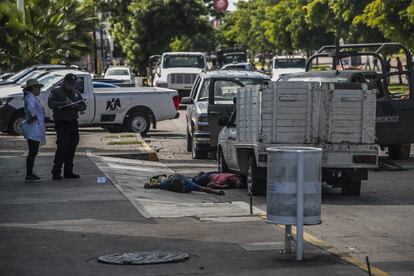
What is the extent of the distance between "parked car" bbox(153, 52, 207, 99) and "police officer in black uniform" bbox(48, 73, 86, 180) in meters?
26.7

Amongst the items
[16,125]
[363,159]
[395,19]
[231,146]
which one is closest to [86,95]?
[16,125]

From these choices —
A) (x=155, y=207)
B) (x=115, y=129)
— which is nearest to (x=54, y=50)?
(x=115, y=129)

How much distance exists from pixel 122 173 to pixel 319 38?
51402mm

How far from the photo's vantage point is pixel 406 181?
1739 centimetres

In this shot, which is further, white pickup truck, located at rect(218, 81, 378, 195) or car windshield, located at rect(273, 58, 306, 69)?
car windshield, located at rect(273, 58, 306, 69)

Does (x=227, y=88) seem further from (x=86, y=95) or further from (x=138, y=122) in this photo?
(x=138, y=122)

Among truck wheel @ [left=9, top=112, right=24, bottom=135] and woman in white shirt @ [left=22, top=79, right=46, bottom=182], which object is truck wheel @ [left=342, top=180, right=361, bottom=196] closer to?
woman in white shirt @ [left=22, top=79, right=46, bottom=182]

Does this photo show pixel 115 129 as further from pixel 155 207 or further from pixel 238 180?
pixel 155 207

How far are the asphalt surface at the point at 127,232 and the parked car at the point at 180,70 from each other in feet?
87.0

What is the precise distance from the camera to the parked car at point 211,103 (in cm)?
2034

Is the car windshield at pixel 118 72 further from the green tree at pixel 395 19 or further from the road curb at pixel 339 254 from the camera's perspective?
the road curb at pixel 339 254

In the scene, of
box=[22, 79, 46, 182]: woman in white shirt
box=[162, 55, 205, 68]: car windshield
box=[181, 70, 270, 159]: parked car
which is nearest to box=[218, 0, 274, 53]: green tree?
box=[162, 55, 205, 68]: car windshield

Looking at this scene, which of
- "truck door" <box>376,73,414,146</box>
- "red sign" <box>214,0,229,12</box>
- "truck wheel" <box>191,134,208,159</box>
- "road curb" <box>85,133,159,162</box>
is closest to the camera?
"truck door" <box>376,73,414,146</box>

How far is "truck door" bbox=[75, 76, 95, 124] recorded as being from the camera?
27.1 meters
